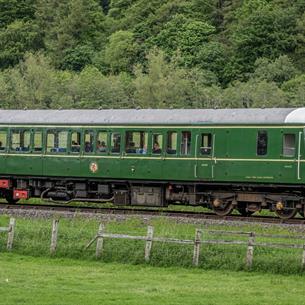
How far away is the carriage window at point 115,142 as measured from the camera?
41356 millimetres

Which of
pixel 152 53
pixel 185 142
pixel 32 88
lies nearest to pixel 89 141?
pixel 185 142

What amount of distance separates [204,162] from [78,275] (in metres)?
12.5

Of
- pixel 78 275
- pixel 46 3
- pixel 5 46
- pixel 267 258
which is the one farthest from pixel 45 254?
pixel 46 3

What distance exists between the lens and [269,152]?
37906 millimetres

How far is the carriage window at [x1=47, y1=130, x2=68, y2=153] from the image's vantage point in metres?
42.8

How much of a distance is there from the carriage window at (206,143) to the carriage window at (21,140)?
27.3 ft

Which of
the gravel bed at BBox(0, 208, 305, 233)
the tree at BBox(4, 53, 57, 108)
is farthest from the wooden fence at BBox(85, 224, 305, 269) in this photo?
the tree at BBox(4, 53, 57, 108)

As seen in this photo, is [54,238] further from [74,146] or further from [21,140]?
[21,140]

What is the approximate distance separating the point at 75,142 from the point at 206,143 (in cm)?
620

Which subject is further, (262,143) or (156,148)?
(156,148)

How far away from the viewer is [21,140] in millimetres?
43719

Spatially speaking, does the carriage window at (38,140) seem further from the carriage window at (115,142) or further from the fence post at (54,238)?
the fence post at (54,238)

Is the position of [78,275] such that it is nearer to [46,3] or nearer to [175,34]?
[175,34]

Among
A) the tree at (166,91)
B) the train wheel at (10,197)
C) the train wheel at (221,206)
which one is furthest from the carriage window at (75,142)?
the tree at (166,91)
